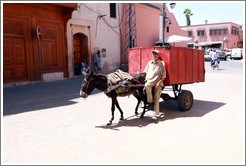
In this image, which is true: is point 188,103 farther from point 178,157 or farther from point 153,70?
point 178,157

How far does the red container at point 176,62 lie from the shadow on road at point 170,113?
835mm

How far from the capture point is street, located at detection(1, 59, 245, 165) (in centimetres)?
477

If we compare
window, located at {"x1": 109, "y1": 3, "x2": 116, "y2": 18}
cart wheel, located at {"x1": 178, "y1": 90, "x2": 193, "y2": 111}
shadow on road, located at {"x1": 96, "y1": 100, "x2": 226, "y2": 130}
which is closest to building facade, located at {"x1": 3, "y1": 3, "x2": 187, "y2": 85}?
window, located at {"x1": 109, "y1": 3, "x2": 116, "y2": 18}

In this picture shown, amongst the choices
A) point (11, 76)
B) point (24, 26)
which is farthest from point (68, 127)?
point (24, 26)

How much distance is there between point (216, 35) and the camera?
2410 inches

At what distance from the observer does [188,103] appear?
853 centimetres

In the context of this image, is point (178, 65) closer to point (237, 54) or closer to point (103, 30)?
point (103, 30)

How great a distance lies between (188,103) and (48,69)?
10721 mm

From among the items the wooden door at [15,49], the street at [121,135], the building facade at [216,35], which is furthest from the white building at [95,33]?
the building facade at [216,35]

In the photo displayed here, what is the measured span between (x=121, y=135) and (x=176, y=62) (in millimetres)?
2815

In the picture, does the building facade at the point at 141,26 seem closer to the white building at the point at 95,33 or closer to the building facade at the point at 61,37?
the building facade at the point at 61,37

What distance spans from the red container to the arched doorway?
12588 mm

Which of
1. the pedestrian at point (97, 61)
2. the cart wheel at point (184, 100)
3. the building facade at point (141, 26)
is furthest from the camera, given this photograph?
the building facade at point (141, 26)

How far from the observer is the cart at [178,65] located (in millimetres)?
7695
